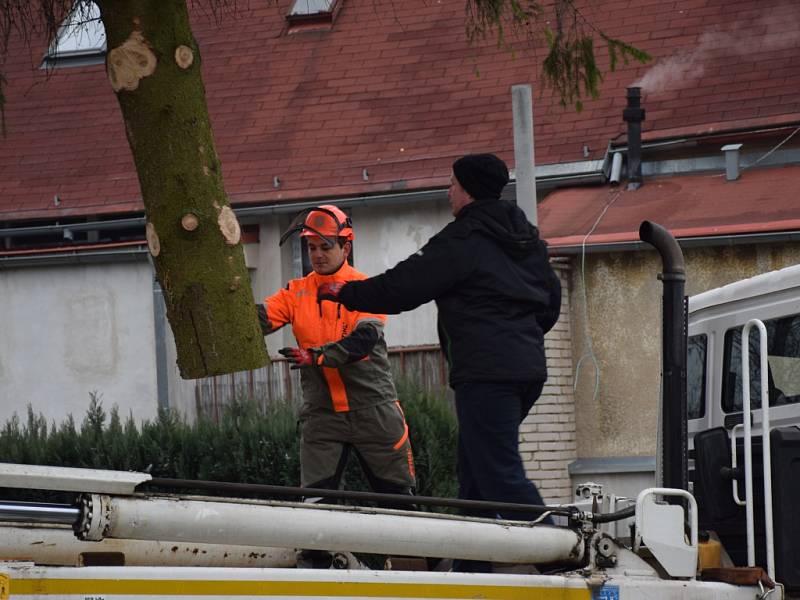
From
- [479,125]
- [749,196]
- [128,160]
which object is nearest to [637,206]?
[749,196]

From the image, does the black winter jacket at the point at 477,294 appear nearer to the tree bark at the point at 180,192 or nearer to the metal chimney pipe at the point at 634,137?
the tree bark at the point at 180,192

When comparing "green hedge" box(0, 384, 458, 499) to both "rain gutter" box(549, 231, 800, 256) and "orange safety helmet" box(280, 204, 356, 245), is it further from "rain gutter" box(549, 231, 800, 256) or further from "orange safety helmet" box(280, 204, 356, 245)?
"rain gutter" box(549, 231, 800, 256)

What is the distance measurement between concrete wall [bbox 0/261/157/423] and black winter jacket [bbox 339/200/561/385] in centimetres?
1196

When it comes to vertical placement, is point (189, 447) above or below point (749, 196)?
below

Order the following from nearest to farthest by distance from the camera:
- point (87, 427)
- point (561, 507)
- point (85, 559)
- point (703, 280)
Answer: point (85, 559) < point (561, 507) < point (87, 427) < point (703, 280)

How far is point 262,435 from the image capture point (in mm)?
10141

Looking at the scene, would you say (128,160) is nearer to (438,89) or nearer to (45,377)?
(45,377)

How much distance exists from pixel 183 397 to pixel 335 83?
4550 millimetres

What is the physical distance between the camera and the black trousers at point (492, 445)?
531cm

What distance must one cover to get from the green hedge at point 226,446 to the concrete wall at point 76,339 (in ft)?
21.3

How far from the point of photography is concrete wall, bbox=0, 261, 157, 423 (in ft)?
57.2

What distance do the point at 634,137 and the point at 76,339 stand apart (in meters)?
7.25

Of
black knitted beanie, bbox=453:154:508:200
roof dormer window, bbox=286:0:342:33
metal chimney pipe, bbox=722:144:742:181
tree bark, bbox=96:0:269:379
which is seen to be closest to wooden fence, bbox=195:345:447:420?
metal chimney pipe, bbox=722:144:742:181

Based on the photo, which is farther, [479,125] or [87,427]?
[479,125]
